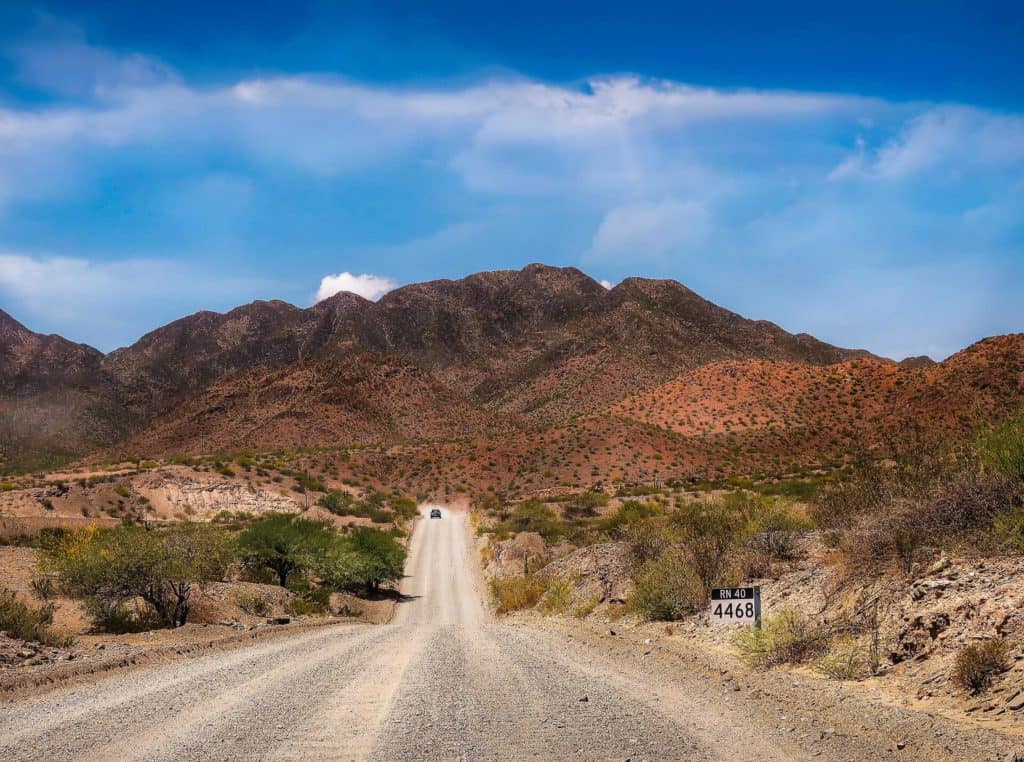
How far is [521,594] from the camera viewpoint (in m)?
32.5

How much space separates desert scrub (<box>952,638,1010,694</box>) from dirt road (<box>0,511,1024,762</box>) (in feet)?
2.99

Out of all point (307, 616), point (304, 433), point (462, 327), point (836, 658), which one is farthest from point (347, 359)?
point (836, 658)

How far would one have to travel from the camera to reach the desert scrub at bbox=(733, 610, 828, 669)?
1101 cm

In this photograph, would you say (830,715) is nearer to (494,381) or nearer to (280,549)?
(280,549)

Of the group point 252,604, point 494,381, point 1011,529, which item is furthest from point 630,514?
point 494,381

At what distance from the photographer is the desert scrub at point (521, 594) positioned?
102ft

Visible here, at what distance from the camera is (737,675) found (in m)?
10.9

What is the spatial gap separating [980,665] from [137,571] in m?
19.5

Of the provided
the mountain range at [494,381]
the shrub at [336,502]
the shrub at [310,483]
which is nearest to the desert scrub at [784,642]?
the mountain range at [494,381]

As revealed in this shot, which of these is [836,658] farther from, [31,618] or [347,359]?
[347,359]

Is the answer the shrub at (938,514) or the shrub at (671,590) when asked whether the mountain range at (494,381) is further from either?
the shrub at (938,514)

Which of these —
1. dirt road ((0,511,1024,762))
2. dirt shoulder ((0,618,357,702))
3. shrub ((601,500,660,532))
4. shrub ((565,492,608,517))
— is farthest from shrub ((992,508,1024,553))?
shrub ((565,492,608,517))

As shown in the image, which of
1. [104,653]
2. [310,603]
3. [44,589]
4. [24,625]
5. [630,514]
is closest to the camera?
[104,653]

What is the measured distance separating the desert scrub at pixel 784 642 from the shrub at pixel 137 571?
51.3ft
